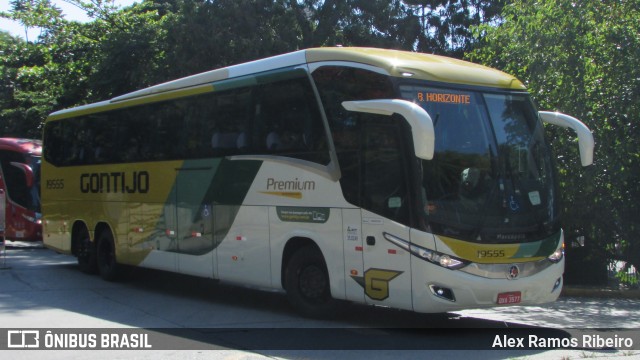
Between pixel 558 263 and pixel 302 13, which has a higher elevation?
pixel 302 13

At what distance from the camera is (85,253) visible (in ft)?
50.1

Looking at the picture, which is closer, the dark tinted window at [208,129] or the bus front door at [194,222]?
the dark tinted window at [208,129]

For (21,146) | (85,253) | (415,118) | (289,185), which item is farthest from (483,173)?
(21,146)

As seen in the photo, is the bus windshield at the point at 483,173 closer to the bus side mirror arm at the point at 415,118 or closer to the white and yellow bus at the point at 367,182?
the white and yellow bus at the point at 367,182

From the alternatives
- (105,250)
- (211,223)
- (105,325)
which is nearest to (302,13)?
(105,250)

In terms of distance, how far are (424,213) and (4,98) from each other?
1069 inches

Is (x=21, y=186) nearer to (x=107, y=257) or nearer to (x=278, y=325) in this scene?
(x=107, y=257)

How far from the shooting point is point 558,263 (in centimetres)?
872

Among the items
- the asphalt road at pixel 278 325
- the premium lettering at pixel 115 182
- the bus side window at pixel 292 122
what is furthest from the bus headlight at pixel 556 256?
the premium lettering at pixel 115 182

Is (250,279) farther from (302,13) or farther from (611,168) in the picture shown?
(302,13)

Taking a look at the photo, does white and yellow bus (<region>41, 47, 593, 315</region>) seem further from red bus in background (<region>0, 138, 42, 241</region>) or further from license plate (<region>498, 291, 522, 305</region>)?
red bus in background (<region>0, 138, 42, 241</region>)

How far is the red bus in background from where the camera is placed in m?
21.7

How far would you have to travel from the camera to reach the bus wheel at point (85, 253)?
15.0 metres

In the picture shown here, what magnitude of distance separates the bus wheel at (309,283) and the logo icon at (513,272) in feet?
8.06
